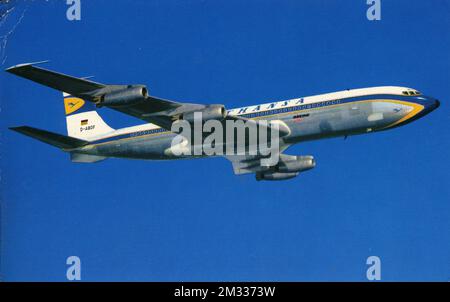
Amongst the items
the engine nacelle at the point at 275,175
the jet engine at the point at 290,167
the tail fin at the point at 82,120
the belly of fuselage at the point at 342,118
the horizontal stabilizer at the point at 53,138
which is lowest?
the engine nacelle at the point at 275,175

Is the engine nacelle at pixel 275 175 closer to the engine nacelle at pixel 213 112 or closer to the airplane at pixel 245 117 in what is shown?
the airplane at pixel 245 117

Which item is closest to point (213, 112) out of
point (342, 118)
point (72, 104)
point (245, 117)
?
point (245, 117)

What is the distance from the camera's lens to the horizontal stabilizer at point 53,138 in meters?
41.6

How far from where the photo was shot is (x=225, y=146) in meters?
44.6

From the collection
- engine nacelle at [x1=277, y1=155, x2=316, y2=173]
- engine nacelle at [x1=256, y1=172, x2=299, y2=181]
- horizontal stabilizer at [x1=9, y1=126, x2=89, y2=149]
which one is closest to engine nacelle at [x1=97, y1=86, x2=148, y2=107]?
horizontal stabilizer at [x1=9, y1=126, x2=89, y2=149]

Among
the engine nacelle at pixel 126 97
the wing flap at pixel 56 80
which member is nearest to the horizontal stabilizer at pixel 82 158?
the wing flap at pixel 56 80

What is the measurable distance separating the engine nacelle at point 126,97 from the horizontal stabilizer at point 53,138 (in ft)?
17.1

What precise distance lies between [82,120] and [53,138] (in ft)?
17.7

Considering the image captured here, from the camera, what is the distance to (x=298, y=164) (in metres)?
46.5

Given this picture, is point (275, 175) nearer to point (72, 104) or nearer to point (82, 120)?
point (82, 120)

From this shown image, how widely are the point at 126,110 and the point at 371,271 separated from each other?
15.4m

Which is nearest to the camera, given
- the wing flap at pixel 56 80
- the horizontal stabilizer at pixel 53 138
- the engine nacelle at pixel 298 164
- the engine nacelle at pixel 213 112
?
the wing flap at pixel 56 80
